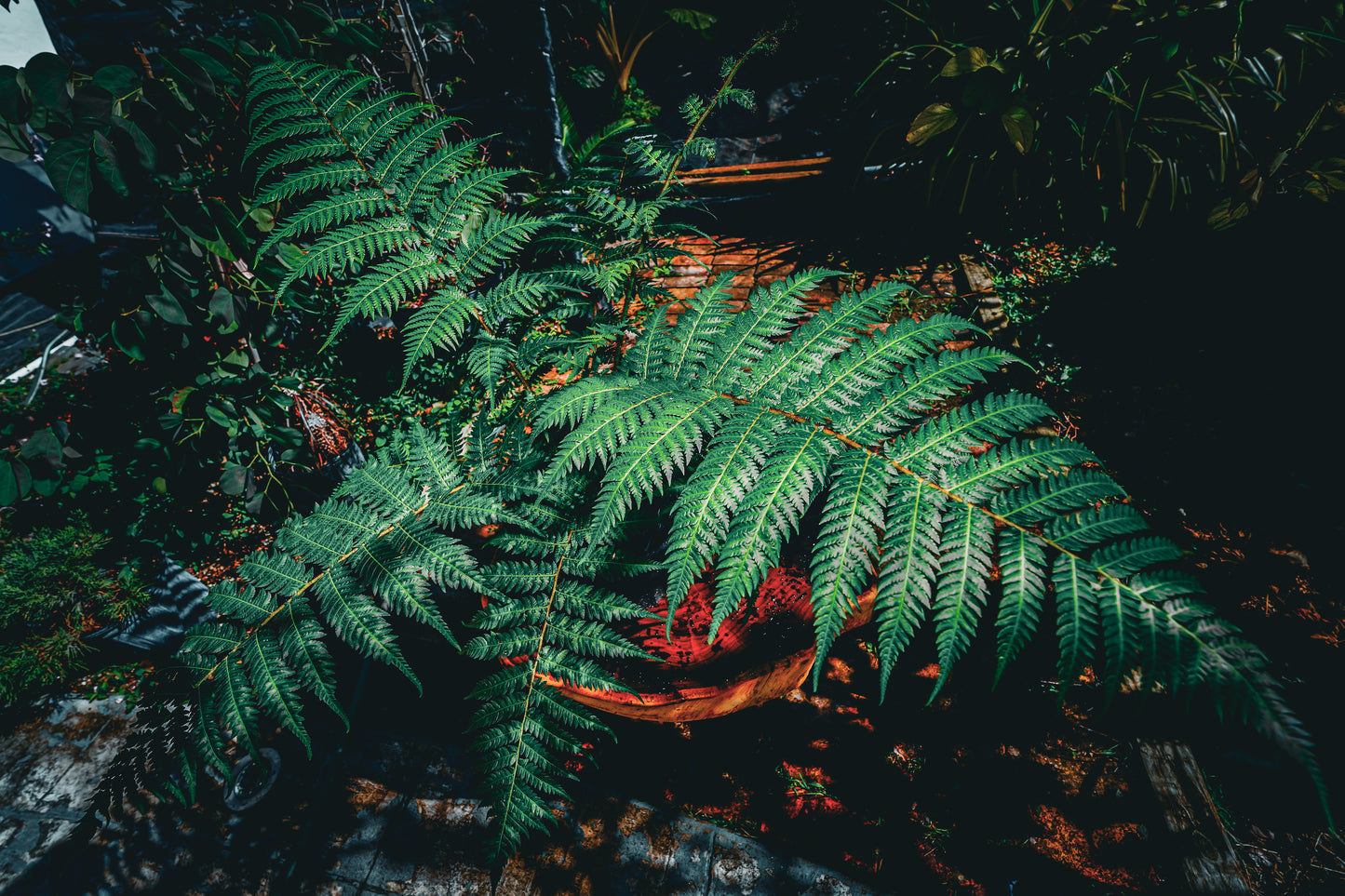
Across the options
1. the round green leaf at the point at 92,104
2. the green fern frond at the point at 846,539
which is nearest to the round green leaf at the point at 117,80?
the round green leaf at the point at 92,104

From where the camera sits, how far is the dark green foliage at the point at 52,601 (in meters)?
2.58

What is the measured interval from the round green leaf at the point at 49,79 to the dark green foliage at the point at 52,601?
2554 mm

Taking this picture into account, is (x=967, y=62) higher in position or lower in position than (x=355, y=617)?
higher

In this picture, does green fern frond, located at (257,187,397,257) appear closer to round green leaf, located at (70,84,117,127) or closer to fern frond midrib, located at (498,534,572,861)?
round green leaf, located at (70,84,117,127)

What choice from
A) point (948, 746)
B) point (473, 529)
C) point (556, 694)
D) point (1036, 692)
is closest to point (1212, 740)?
point (1036, 692)

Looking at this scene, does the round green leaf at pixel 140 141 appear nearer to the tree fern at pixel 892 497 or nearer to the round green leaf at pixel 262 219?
the round green leaf at pixel 262 219

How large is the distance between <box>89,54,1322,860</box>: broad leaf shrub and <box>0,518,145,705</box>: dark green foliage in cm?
224

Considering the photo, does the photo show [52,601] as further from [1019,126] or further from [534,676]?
[1019,126]

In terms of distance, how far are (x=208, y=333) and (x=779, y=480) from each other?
2.19 m

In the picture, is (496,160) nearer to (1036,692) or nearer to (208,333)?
(208,333)

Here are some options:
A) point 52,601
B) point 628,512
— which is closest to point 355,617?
point 628,512

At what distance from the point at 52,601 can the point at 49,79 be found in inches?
110

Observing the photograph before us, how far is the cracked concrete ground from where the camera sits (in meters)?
1.93

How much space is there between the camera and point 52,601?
2.63 m
